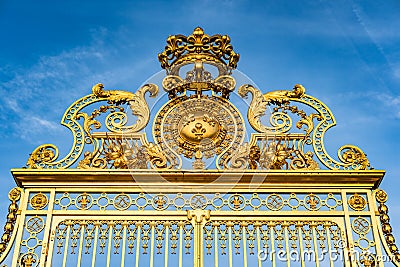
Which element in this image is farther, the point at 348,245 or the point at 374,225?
the point at 374,225

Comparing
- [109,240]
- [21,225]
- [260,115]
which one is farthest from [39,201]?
[260,115]

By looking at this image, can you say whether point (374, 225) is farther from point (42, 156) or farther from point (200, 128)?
point (42, 156)

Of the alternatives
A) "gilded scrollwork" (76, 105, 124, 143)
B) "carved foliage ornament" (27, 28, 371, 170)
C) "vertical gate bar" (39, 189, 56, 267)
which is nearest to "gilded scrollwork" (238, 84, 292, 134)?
"carved foliage ornament" (27, 28, 371, 170)

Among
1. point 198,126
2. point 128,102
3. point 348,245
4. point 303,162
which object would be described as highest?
point 128,102

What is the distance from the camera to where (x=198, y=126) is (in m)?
6.88

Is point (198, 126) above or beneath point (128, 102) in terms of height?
beneath

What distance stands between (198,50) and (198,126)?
1.07 meters

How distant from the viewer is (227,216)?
20.8 feet

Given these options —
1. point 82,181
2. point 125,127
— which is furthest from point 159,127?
point 82,181

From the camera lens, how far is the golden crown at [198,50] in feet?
24.1

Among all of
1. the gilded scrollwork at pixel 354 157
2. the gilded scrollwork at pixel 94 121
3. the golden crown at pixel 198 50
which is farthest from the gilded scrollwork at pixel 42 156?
the gilded scrollwork at pixel 354 157

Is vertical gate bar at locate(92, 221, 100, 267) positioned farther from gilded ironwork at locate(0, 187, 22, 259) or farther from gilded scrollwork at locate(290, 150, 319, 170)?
gilded scrollwork at locate(290, 150, 319, 170)

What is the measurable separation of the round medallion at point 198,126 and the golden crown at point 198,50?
0.53 metres

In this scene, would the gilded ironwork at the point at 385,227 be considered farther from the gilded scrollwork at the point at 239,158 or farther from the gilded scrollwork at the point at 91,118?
the gilded scrollwork at the point at 91,118
